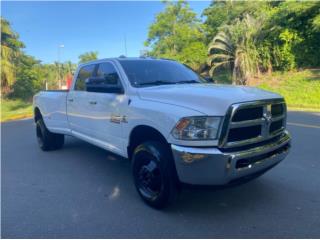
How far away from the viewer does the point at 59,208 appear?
3898 mm

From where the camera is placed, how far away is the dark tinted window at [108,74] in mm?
4485

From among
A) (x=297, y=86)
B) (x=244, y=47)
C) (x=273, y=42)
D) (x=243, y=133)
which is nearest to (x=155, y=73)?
(x=243, y=133)

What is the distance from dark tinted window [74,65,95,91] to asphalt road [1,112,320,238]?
1.48m

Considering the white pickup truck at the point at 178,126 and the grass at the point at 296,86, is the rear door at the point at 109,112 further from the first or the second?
the grass at the point at 296,86

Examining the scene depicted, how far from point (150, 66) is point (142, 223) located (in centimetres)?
244

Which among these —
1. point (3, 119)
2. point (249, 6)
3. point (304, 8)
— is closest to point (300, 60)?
point (304, 8)

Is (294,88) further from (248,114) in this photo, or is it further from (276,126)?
(248,114)

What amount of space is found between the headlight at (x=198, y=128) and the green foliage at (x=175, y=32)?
1129 inches

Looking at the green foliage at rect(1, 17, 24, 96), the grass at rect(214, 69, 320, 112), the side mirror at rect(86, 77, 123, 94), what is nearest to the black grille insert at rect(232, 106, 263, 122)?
the side mirror at rect(86, 77, 123, 94)

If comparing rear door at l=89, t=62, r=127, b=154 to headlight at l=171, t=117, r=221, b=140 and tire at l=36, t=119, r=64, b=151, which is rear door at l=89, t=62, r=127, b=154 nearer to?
headlight at l=171, t=117, r=221, b=140

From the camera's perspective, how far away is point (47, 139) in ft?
23.0

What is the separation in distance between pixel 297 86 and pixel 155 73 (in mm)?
16088

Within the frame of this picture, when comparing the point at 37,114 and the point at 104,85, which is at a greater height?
the point at 104,85

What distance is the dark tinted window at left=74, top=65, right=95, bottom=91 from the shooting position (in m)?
5.49
